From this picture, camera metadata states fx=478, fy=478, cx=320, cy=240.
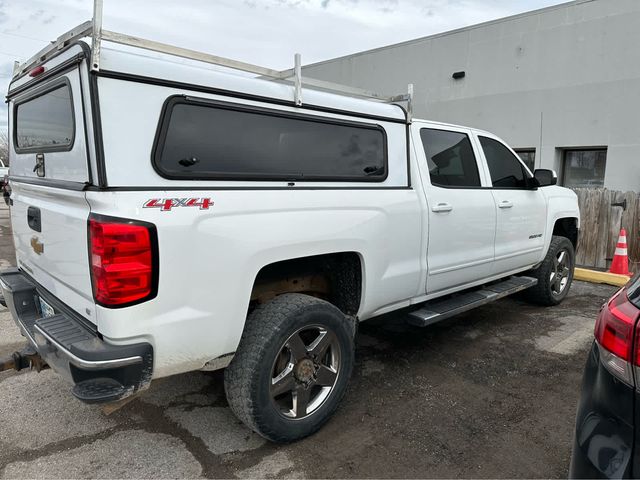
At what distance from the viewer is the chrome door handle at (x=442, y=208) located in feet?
12.2

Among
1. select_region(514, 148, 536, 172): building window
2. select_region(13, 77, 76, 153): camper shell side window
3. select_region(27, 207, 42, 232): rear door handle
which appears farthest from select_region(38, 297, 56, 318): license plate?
select_region(514, 148, 536, 172): building window

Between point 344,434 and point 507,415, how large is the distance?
115cm

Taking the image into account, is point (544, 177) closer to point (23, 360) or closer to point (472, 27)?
point (23, 360)

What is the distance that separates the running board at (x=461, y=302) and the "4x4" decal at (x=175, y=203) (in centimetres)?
206

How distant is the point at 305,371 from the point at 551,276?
158 inches

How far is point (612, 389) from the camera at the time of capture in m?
1.69

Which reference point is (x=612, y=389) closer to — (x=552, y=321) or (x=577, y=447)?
(x=577, y=447)

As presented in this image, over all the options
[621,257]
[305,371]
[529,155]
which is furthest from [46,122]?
[529,155]

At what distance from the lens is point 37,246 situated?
2.97m

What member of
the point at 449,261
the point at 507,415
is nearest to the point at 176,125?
the point at 449,261

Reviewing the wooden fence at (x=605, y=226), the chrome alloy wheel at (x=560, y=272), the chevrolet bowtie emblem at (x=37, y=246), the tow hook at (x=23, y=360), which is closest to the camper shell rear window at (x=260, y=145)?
the chevrolet bowtie emblem at (x=37, y=246)

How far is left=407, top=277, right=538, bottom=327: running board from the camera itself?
3789mm

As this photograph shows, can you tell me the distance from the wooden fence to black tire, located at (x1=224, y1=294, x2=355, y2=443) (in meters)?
6.97

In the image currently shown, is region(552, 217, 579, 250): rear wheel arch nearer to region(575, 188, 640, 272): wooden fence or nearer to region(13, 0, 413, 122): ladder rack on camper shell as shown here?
region(575, 188, 640, 272): wooden fence
